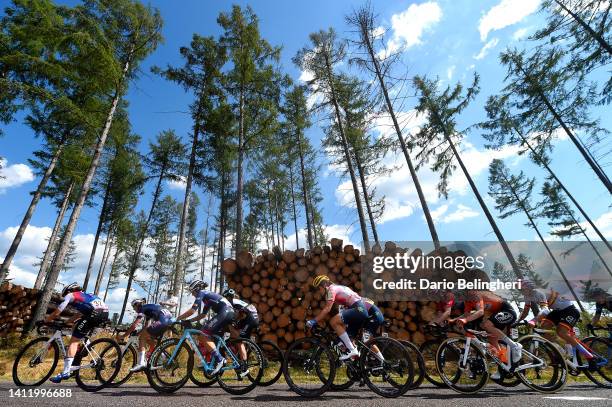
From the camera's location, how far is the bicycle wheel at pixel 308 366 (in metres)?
4.54

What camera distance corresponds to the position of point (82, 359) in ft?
17.6

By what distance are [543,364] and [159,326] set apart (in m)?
6.46

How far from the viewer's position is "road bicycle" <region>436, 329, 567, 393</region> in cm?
478

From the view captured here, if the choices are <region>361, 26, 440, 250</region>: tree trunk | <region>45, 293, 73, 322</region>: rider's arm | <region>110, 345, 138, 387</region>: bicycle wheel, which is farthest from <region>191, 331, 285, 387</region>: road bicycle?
<region>361, 26, 440, 250</region>: tree trunk

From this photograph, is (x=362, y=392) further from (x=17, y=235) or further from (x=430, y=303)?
(x=17, y=235)

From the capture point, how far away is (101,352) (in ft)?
A: 17.6

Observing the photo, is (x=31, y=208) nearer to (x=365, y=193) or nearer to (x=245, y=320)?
(x=245, y=320)

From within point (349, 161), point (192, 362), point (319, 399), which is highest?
point (349, 161)

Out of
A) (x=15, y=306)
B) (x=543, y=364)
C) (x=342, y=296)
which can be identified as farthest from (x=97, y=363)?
(x=15, y=306)

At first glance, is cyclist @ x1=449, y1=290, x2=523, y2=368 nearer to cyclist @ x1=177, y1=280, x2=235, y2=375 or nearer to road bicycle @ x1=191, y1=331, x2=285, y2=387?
road bicycle @ x1=191, y1=331, x2=285, y2=387

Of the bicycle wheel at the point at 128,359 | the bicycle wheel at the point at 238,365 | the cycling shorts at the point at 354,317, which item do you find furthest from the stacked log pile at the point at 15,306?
the cycling shorts at the point at 354,317

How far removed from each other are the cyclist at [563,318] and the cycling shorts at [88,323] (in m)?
8.36

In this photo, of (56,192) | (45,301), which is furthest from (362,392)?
(56,192)

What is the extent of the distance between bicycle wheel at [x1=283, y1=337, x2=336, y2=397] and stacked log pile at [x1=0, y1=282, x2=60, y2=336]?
1266 cm
